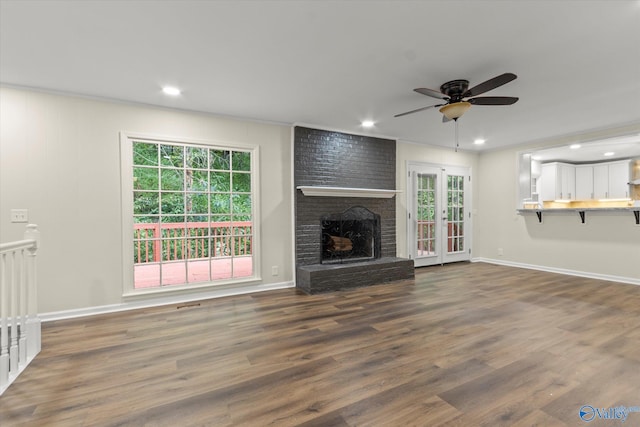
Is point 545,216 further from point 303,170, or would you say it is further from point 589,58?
point 303,170

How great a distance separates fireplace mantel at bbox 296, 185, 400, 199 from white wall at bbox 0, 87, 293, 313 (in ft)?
6.53

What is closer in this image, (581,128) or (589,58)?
(589,58)

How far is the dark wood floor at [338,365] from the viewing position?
1672 millimetres

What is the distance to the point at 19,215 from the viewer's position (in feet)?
10.0

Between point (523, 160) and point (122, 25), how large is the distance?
6611 mm

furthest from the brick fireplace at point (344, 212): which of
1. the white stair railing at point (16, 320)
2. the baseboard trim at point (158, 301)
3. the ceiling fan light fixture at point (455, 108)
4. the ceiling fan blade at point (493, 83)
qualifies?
the white stair railing at point (16, 320)

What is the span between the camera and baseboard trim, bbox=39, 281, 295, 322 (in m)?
3.20

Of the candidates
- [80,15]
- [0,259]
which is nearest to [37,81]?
[80,15]

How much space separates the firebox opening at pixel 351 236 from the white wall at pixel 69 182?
270 cm

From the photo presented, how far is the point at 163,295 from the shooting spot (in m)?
3.67

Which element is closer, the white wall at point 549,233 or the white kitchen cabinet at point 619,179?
the white wall at point 549,233

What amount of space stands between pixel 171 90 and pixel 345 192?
8.91ft

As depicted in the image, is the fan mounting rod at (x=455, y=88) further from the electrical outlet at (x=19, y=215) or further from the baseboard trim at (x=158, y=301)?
the electrical outlet at (x=19, y=215)

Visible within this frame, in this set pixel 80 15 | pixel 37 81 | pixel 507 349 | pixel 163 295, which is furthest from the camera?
pixel 163 295
